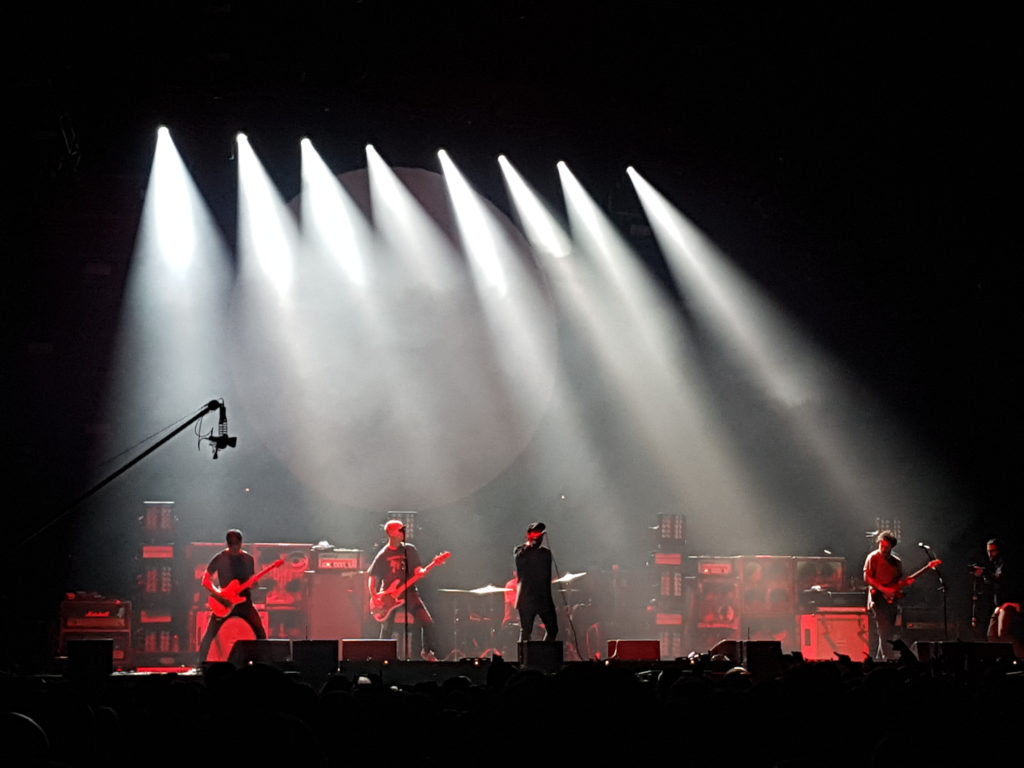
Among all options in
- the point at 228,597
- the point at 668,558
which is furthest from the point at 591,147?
the point at 228,597

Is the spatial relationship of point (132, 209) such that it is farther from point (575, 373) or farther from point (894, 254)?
point (894, 254)

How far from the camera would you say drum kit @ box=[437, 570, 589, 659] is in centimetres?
1703

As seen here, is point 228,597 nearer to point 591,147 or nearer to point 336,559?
point 336,559

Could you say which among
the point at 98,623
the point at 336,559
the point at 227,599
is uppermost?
the point at 336,559

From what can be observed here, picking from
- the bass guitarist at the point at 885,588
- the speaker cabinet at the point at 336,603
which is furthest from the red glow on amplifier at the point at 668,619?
the speaker cabinet at the point at 336,603

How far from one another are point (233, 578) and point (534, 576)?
3.48 meters

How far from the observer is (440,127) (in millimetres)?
17812

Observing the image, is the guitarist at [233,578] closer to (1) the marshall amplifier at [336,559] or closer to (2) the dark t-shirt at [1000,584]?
(1) the marshall amplifier at [336,559]

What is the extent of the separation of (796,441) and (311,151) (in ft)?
29.5

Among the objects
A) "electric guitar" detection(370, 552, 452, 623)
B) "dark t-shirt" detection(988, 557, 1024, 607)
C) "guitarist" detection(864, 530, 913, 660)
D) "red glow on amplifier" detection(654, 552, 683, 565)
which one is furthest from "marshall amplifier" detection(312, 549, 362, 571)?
"dark t-shirt" detection(988, 557, 1024, 607)

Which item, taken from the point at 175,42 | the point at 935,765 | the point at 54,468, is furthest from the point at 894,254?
the point at 935,765

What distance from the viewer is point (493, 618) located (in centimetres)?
1738

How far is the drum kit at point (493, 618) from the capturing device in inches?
671

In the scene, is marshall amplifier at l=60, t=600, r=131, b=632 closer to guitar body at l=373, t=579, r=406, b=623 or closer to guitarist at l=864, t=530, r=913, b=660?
guitar body at l=373, t=579, r=406, b=623
